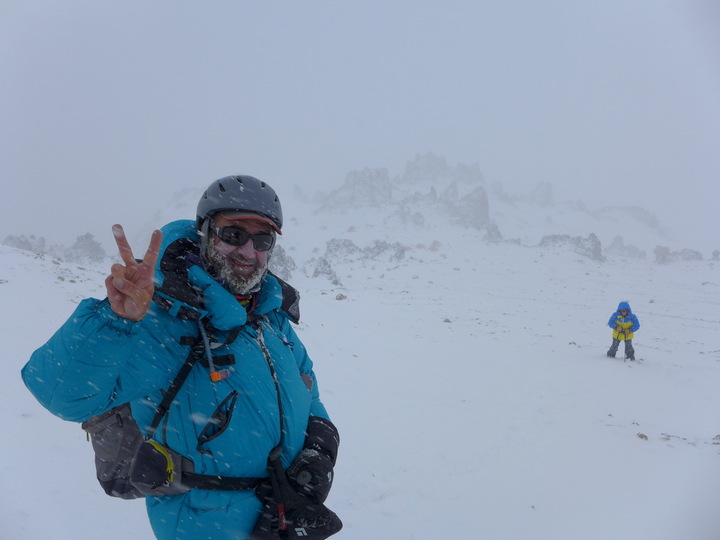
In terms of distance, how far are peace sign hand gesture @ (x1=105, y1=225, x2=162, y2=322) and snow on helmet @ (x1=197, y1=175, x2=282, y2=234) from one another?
0.95 metres

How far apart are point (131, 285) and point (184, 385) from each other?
0.70m

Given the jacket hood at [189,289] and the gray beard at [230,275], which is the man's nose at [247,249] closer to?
the gray beard at [230,275]

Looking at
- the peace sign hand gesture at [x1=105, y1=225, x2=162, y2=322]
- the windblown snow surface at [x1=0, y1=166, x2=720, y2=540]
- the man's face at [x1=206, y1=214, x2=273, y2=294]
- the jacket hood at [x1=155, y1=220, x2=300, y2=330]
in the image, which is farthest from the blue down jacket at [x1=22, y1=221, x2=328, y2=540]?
the windblown snow surface at [x1=0, y1=166, x2=720, y2=540]

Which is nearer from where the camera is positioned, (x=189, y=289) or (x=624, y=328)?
(x=189, y=289)

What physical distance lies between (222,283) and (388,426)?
5.60 m

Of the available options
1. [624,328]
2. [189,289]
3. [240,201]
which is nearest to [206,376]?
[189,289]

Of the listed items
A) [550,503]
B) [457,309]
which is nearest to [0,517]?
[550,503]

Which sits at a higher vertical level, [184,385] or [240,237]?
[240,237]

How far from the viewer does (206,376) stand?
2.21 m

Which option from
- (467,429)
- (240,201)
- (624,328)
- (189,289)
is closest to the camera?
(189,289)

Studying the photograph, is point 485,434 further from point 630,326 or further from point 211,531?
point 630,326

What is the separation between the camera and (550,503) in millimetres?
5195

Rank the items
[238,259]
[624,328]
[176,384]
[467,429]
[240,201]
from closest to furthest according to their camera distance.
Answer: [176,384] → [238,259] → [240,201] → [467,429] → [624,328]

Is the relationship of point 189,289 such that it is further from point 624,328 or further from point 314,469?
point 624,328
